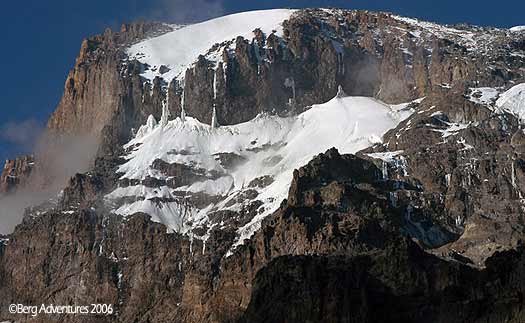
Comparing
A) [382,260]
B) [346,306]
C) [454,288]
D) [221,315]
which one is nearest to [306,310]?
[346,306]

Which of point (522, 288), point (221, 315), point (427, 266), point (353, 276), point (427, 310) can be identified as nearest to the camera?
point (522, 288)

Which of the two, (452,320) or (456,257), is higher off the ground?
(456,257)

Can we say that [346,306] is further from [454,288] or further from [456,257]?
[456,257]

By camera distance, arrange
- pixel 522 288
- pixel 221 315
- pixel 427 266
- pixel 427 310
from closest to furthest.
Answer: pixel 522 288, pixel 427 310, pixel 427 266, pixel 221 315

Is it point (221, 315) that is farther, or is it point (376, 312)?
point (221, 315)

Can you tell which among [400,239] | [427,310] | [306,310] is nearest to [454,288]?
[427,310]

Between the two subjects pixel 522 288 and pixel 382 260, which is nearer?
pixel 522 288

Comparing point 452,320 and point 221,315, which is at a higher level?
point 221,315

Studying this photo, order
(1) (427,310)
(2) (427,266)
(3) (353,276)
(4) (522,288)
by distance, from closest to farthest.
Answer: (4) (522,288) → (1) (427,310) → (3) (353,276) → (2) (427,266)

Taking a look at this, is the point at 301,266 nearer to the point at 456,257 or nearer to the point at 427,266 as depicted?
the point at 427,266
